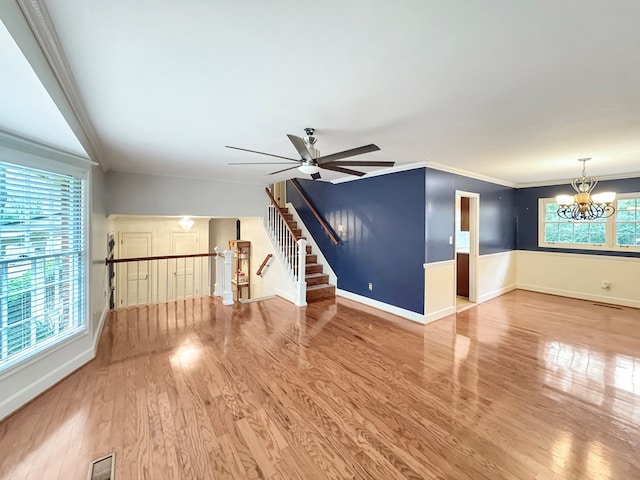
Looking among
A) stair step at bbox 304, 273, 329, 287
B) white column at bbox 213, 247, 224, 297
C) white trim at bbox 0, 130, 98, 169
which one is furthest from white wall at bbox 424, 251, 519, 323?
white trim at bbox 0, 130, 98, 169

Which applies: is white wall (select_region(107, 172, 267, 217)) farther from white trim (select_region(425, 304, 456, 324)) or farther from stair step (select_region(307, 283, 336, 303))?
white trim (select_region(425, 304, 456, 324))

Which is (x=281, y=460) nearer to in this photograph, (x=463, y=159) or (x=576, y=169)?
(x=463, y=159)

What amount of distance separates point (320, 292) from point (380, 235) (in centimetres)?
167

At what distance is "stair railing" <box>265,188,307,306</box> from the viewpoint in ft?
16.4

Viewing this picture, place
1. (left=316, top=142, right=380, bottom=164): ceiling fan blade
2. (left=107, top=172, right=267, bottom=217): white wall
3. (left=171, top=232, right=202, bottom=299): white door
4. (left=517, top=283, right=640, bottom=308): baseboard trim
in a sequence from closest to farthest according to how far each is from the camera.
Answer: (left=316, top=142, right=380, bottom=164): ceiling fan blade, (left=107, top=172, right=267, bottom=217): white wall, (left=517, top=283, right=640, bottom=308): baseboard trim, (left=171, top=232, right=202, bottom=299): white door

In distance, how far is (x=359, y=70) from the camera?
1.64 metres

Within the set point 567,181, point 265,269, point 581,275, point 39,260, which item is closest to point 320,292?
point 265,269

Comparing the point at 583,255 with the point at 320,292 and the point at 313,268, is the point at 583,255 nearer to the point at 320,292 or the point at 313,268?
the point at 320,292

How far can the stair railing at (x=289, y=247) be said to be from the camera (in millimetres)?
5004

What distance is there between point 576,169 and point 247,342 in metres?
5.63

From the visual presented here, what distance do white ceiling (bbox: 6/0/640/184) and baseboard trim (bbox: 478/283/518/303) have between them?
3.15 m

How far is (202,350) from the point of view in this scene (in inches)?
125

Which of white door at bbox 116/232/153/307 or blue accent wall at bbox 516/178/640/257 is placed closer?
blue accent wall at bbox 516/178/640/257

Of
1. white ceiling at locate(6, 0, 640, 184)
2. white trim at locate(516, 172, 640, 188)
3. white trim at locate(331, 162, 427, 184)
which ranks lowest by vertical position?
white ceiling at locate(6, 0, 640, 184)
